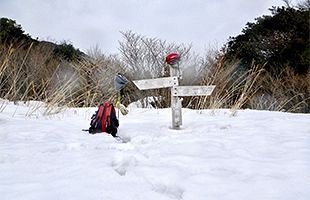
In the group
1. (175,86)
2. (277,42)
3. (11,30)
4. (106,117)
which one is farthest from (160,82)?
(11,30)

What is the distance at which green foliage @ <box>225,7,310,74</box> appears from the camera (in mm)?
10953

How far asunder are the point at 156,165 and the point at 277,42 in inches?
449

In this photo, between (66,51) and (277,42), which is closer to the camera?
(277,42)

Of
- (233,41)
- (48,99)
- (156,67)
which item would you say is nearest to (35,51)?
(156,67)

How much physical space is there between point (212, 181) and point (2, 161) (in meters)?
1.10

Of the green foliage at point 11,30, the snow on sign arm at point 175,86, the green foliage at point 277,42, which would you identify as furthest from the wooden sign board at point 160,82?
the green foliage at point 11,30

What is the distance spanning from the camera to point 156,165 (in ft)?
5.13

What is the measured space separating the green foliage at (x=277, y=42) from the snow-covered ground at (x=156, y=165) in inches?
359

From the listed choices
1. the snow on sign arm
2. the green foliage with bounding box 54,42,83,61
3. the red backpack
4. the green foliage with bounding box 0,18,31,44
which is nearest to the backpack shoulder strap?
the red backpack

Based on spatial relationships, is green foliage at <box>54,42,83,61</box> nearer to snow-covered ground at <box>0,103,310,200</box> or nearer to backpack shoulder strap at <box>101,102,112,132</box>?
backpack shoulder strap at <box>101,102,112,132</box>

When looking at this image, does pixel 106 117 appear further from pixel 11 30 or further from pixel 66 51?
pixel 11 30

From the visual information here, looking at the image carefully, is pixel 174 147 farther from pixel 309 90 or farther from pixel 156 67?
pixel 309 90

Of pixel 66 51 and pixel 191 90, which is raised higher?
pixel 66 51

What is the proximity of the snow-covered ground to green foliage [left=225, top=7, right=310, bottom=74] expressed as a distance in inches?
359
